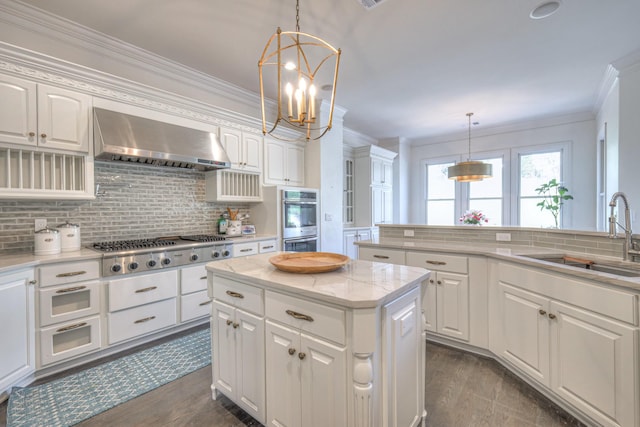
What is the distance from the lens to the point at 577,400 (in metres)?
1.69

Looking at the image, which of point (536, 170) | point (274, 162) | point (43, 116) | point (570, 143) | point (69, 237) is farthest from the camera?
point (536, 170)

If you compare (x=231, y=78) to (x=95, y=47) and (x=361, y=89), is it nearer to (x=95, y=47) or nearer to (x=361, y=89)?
(x=95, y=47)

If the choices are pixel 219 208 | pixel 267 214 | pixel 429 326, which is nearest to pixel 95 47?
pixel 219 208

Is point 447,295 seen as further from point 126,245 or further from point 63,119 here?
point 63,119

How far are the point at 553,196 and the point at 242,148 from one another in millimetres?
5526

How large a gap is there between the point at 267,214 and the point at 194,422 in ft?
8.25

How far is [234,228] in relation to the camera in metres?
3.82

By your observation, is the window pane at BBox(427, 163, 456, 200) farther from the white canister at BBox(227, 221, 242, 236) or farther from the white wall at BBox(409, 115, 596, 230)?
the white canister at BBox(227, 221, 242, 236)

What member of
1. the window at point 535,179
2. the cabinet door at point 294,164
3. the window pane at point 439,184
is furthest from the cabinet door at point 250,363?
the window pane at point 439,184

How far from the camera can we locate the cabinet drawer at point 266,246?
3.63 m

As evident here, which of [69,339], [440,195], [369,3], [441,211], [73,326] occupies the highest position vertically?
[369,3]

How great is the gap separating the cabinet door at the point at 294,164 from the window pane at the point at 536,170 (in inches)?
176

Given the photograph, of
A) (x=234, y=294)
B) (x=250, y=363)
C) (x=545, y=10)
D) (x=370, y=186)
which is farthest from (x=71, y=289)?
(x=370, y=186)

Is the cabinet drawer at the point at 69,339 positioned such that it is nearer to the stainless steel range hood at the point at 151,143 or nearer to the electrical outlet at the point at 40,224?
the electrical outlet at the point at 40,224
